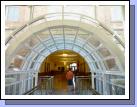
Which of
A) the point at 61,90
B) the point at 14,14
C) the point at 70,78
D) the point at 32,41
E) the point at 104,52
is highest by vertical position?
the point at 14,14

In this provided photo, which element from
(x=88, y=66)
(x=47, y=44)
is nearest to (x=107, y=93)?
(x=88, y=66)

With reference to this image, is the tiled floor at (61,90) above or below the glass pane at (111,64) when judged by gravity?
below

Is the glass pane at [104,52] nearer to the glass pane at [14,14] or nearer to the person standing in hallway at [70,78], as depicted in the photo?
the person standing in hallway at [70,78]

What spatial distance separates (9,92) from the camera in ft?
18.6

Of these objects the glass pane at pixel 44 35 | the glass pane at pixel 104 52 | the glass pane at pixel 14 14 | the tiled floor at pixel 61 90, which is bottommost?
the tiled floor at pixel 61 90

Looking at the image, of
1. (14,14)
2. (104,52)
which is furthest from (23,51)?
(104,52)

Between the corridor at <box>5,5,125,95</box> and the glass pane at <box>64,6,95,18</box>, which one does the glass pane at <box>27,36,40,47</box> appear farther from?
the glass pane at <box>64,6,95,18</box>

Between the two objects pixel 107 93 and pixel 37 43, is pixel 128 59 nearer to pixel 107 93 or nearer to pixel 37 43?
pixel 107 93

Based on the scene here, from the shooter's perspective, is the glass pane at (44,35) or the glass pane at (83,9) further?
the glass pane at (44,35)

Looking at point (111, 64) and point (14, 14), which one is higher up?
point (14, 14)

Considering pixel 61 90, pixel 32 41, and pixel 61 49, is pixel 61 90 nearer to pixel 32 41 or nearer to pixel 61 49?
pixel 61 49

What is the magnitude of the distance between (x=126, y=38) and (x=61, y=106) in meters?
1.13

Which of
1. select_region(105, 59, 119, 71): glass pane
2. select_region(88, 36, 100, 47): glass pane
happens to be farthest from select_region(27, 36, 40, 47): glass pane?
select_region(105, 59, 119, 71): glass pane

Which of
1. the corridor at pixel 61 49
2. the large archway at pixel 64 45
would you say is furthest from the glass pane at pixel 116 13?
the large archway at pixel 64 45
